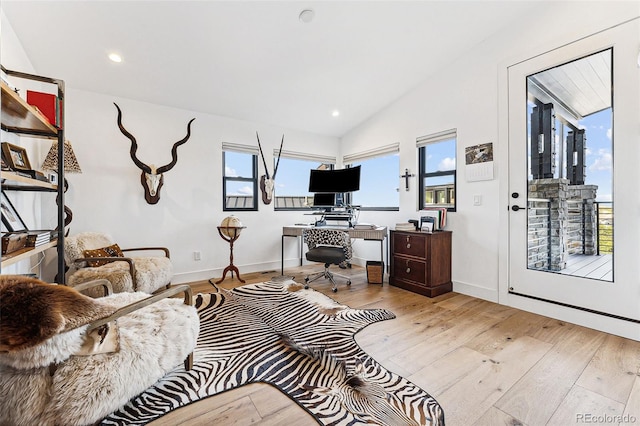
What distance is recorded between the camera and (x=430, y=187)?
144 inches

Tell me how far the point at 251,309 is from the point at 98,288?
4.17ft

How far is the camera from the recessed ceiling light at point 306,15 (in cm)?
239

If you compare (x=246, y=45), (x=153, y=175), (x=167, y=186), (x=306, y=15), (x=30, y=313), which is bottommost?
(x=30, y=313)

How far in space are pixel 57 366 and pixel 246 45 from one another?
9.21 ft

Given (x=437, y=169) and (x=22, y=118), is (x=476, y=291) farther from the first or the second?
(x=22, y=118)

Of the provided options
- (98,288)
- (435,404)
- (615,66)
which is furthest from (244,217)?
(615,66)

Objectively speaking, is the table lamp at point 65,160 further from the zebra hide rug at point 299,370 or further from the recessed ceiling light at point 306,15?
the recessed ceiling light at point 306,15

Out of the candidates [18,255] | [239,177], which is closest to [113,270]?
[18,255]

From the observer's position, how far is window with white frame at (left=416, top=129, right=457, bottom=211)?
3.38 m

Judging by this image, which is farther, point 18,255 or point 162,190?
point 162,190

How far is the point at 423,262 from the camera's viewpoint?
3.12 meters

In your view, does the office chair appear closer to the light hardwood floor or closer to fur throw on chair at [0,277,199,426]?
the light hardwood floor

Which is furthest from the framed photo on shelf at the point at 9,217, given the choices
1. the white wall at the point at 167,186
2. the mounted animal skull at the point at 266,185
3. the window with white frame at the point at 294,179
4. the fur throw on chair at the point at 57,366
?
the window with white frame at the point at 294,179

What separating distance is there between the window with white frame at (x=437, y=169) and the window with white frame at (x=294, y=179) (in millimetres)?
1723
